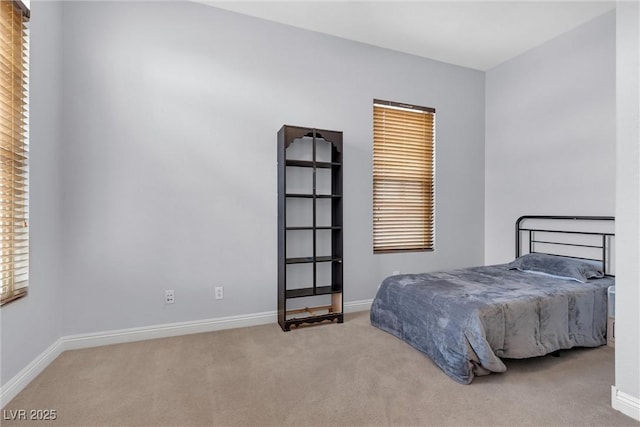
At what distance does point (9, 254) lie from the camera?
1.91m

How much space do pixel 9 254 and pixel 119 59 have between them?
1.69 m

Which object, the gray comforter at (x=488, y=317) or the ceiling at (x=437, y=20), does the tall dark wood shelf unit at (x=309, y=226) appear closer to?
the gray comforter at (x=488, y=317)

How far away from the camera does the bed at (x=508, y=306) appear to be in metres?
2.09

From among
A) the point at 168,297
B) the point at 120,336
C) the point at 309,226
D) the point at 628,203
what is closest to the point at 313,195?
the point at 309,226

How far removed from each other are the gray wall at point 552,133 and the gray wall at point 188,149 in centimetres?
164

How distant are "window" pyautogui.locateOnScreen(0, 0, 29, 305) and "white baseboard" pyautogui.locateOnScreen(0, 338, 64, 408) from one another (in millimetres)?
482

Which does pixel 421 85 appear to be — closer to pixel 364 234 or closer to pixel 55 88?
pixel 364 234

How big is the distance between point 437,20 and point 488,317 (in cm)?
275

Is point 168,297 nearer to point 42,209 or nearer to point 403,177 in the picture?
point 42,209

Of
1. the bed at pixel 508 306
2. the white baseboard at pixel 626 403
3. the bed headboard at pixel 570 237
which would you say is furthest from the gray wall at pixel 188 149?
the white baseboard at pixel 626 403

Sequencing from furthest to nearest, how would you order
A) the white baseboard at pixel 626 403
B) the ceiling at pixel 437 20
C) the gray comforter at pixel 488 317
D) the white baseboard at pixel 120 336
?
the ceiling at pixel 437 20
the gray comforter at pixel 488 317
the white baseboard at pixel 120 336
the white baseboard at pixel 626 403

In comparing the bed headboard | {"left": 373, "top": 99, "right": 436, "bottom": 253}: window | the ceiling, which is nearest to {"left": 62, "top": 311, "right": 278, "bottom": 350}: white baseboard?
{"left": 373, "top": 99, "right": 436, "bottom": 253}: window

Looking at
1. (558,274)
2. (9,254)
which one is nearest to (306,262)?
(9,254)

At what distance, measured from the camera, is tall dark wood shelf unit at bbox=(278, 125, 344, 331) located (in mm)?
2998
